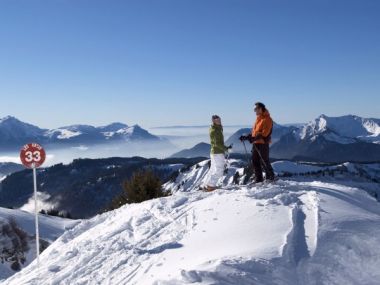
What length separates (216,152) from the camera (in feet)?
58.1

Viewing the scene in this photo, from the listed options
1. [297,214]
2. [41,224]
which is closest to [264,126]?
[297,214]

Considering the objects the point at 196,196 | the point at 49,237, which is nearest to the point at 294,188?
the point at 196,196

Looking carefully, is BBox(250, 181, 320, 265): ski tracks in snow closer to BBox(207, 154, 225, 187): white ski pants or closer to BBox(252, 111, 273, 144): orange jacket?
BBox(252, 111, 273, 144): orange jacket

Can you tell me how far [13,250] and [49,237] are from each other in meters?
12.2

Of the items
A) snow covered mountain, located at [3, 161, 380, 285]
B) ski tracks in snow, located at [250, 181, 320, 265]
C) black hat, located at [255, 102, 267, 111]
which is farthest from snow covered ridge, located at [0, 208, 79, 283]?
ski tracks in snow, located at [250, 181, 320, 265]

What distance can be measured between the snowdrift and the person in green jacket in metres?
2.02

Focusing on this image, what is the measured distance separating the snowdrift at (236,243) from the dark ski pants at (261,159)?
99cm

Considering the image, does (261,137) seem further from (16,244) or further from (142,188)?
(16,244)

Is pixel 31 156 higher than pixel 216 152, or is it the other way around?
pixel 31 156

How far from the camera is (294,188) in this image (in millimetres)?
15336

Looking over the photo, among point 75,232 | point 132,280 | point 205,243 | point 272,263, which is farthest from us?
point 75,232

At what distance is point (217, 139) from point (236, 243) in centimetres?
764

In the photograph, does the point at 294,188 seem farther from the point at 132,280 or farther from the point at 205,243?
the point at 132,280

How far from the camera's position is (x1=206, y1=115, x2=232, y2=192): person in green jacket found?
17547 mm
